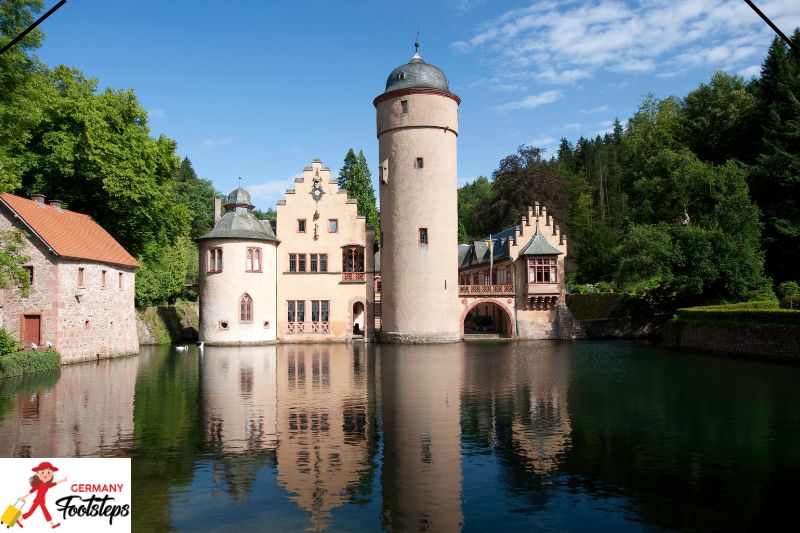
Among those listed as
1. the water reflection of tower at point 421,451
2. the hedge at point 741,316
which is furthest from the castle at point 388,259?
the water reflection of tower at point 421,451

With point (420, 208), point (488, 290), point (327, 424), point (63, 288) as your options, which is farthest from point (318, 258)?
point (327, 424)

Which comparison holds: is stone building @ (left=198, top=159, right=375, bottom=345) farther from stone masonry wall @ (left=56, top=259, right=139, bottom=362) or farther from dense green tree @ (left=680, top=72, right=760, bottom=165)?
dense green tree @ (left=680, top=72, right=760, bottom=165)

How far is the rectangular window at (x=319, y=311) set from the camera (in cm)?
4156

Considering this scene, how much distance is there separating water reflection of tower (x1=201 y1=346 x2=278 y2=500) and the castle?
12398mm

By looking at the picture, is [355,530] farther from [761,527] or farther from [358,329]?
[358,329]

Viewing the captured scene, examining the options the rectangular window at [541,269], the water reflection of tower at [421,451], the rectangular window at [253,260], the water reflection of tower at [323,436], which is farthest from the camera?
the rectangular window at [541,269]

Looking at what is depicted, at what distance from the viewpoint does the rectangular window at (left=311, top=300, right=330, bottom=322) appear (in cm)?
4156

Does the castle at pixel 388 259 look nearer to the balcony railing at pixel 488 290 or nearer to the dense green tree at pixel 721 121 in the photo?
the balcony railing at pixel 488 290

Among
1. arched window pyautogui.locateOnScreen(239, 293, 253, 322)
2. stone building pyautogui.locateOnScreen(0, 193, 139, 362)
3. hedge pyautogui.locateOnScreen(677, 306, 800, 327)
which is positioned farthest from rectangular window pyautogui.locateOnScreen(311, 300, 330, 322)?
hedge pyautogui.locateOnScreen(677, 306, 800, 327)

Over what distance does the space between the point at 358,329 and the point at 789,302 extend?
88.1ft

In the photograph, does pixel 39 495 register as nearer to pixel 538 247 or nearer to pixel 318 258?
pixel 318 258

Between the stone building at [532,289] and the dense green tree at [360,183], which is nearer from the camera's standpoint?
the stone building at [532,289]

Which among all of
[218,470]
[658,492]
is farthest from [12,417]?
[658,492]

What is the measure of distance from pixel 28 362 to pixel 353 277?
21.6 meters
